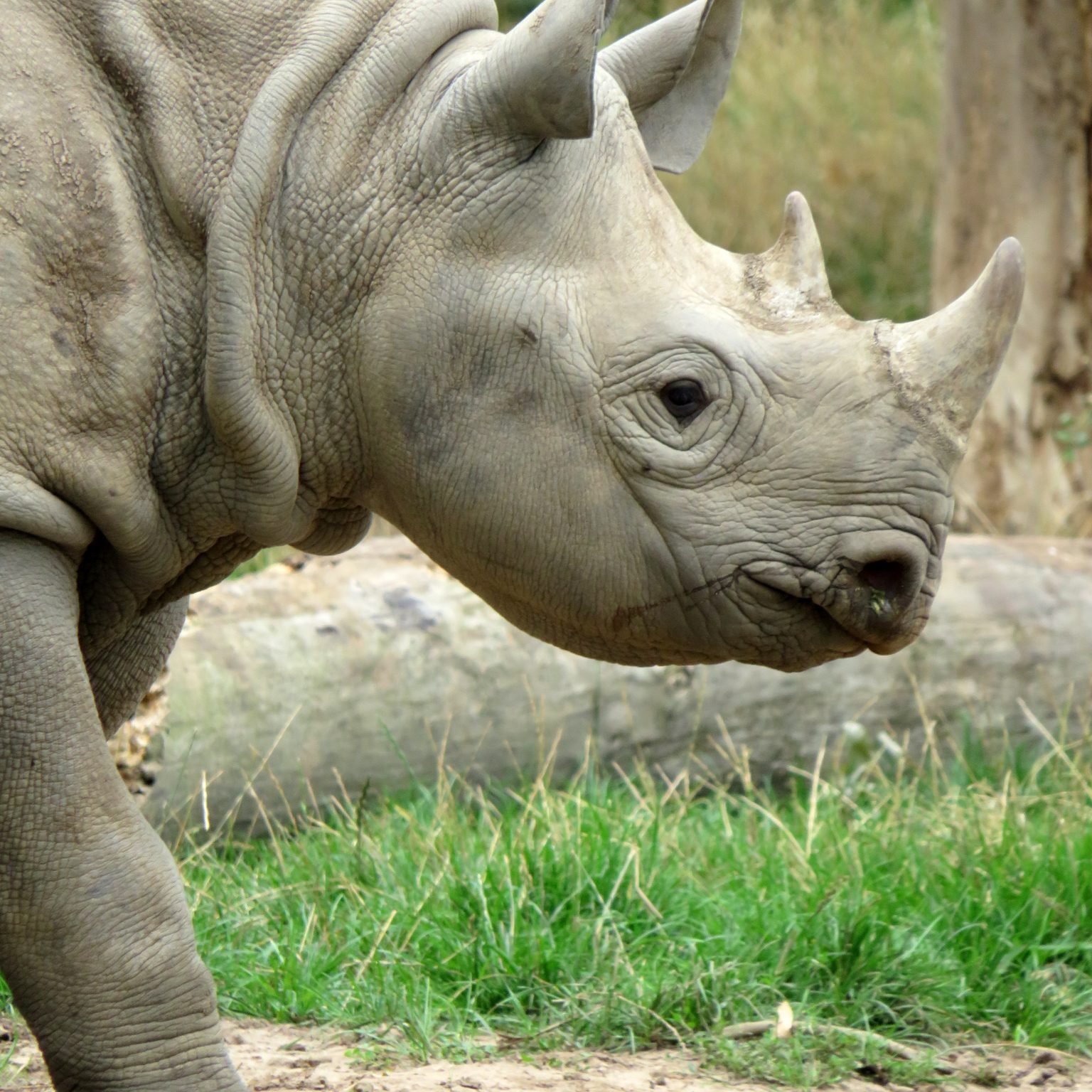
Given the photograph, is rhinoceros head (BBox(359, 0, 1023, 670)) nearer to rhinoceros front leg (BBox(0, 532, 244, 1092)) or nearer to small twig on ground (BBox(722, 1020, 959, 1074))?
rhinoceros front leg (BBox(0, 532, 244, 1092))

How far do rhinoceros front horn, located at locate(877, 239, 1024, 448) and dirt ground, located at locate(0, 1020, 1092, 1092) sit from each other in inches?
67.7

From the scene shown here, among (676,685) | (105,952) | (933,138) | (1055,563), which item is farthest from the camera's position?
(933,138)

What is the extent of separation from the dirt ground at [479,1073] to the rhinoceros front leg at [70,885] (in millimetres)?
998

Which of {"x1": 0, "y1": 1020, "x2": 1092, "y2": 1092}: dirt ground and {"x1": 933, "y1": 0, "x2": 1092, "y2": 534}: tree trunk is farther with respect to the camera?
{"x1": 933, "y1": 0, "x2": 1092, "y2": 534}: tree trunk

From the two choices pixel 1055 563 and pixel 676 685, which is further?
pixel 1055 563

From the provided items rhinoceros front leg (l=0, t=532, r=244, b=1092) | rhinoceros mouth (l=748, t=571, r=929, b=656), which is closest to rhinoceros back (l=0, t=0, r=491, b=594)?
rhinoceros front leg (l=0, t=532, r=244, b=1092)

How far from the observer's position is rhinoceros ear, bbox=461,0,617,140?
2973 mm

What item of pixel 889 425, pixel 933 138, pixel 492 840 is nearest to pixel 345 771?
pixel 492 840

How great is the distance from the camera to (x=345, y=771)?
238 inches

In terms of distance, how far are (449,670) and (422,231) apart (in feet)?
10.8

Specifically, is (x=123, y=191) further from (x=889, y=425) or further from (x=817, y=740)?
(x=817, y=740)

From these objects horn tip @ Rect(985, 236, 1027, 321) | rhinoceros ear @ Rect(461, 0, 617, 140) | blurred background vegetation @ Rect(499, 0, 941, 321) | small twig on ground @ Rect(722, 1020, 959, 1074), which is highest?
blurred background vegetation @ Rect(499, 0, 941, 321)

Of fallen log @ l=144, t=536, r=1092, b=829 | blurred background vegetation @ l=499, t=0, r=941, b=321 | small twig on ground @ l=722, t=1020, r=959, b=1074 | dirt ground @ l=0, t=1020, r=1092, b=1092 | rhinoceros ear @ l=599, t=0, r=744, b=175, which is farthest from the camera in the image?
blurred background vegetation @ l=499, t=0, r=941, b=321

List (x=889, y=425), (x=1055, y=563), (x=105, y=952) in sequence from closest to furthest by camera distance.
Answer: (x=105, y=952) → (x=889, y=425) → (x=1055, y=563)
